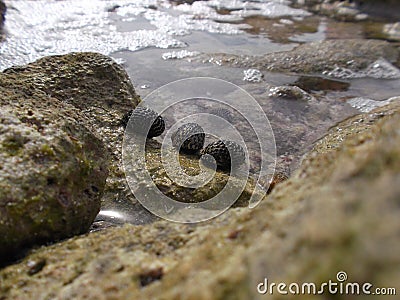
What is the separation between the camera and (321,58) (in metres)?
6.64

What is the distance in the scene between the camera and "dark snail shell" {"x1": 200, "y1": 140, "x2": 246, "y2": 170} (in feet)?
11.5

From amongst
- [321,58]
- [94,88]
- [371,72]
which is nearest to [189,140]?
[94,88]

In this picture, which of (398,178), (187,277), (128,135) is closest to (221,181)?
(128,135)

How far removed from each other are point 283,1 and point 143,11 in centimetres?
476

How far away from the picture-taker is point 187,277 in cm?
109

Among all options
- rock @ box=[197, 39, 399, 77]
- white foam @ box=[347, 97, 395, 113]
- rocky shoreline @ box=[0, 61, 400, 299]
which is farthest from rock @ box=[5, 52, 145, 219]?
white foam @ box=[347, 97, 395, 113]

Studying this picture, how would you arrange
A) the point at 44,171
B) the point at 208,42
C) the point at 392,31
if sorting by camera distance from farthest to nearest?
the point at 392,31
the point at 208,42
the point at 44,171

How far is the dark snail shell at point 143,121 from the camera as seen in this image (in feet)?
12.0

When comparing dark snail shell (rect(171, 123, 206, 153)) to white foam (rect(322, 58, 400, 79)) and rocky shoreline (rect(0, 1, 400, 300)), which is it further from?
white foam (rect(322, 58, 400, 79))

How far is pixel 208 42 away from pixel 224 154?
15.3 ft

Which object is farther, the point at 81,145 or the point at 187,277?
the point at 81,145

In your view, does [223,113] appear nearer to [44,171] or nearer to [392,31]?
[44,171]

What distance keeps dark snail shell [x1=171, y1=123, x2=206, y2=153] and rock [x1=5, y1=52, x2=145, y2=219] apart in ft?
1.73

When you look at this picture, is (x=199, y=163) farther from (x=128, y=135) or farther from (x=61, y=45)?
(x=61, y=45)
